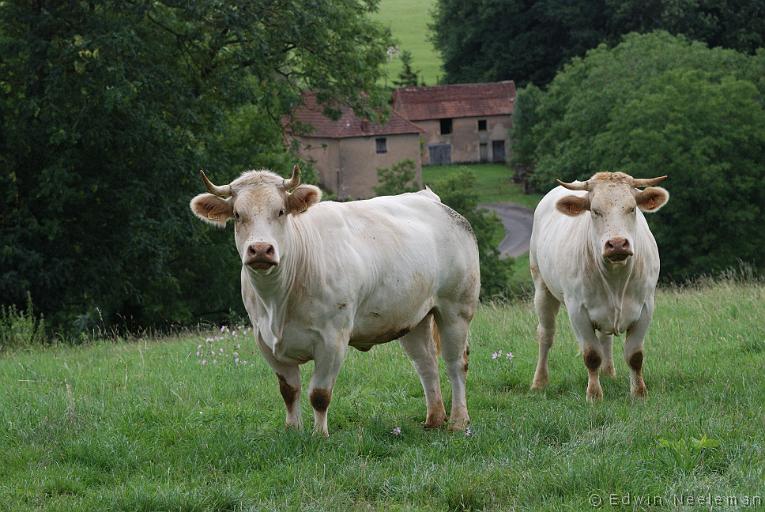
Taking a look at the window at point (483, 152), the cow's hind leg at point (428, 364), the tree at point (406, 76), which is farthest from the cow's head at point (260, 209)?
the tree at point (406, 76)

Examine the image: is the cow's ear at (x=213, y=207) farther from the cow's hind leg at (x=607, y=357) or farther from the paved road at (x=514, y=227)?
the paved road at (x=514, y=227)

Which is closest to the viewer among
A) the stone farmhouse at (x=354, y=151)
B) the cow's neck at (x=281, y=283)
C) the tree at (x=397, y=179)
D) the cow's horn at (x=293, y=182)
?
the cow's horn at (x=293, y=182)

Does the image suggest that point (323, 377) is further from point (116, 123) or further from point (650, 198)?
point (116, 123)

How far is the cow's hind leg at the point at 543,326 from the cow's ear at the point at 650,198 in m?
1.74

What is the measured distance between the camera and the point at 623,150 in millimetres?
47438

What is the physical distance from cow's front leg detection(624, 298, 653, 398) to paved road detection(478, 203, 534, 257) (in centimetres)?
4367

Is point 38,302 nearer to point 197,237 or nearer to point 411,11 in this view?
point 197,237

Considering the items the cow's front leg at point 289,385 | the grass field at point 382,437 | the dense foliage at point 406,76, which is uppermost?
the dense foliage at point 406,76

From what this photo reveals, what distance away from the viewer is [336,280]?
7.52 metres

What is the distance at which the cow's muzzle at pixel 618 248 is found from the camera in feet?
27.2

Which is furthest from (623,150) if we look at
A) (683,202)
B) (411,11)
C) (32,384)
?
(411,11)

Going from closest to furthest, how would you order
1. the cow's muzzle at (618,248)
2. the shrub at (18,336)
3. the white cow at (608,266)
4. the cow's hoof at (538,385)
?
the cow's muzzle at (618,248)
the white cow at (608,266)
the cow's hoof at (538,385)
the shrub at (18,336)

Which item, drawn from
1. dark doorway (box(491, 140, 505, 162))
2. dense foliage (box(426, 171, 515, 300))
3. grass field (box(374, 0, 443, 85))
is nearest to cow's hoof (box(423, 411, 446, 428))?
dense foliage (box(426, 171, 515, 300))

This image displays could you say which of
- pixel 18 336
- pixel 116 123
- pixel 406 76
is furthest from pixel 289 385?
pixel 406 76
